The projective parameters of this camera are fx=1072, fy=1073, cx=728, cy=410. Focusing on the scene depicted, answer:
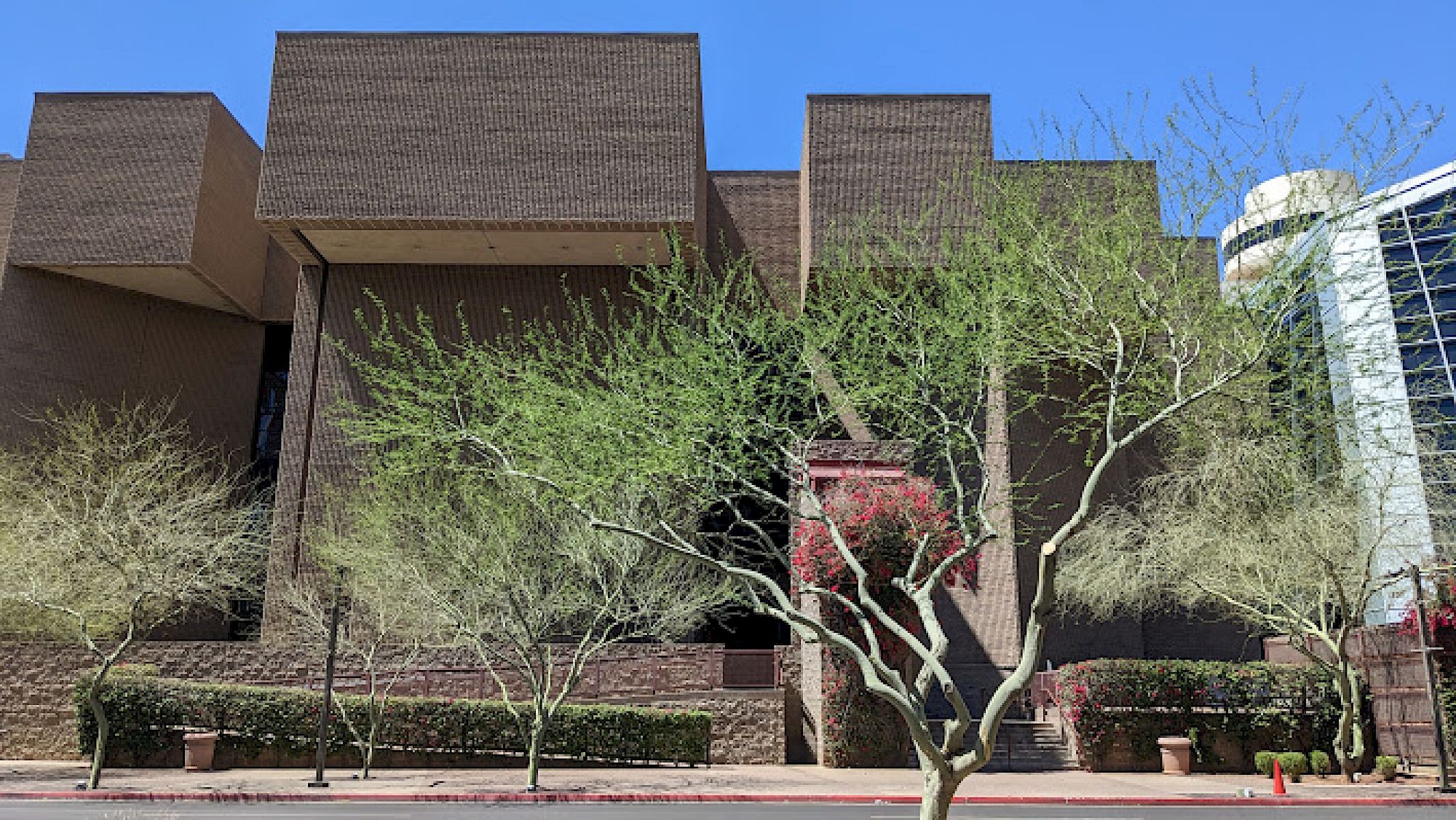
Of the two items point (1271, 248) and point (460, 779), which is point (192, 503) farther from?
point (1271, 248)

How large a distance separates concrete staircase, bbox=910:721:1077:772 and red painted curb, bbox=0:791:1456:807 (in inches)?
189

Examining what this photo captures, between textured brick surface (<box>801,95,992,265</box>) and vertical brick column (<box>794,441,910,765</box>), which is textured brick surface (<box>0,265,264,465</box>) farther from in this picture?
vertical brick column (<box>794,441,910,765</box>)

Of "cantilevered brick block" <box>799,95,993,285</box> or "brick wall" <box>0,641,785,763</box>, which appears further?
"cantilevered brick block" <box>799,95,993,285</box>

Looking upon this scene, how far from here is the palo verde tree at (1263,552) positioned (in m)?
20.6

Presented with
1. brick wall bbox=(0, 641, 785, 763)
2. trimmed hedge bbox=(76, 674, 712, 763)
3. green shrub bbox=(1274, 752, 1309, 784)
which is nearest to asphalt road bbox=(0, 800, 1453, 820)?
green shrub bbox=(1274, 752, 1309, 784)

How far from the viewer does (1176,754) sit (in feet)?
71.9

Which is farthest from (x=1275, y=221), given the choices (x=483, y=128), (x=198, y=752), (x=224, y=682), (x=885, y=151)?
(x=483, y=128)

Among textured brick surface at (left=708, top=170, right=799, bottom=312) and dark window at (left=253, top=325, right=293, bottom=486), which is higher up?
textured brick surface at (left=708, top=170, right=799, bottom=312)

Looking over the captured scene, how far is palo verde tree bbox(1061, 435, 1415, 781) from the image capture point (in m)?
20.6

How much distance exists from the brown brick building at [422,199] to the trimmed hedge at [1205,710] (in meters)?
6.52

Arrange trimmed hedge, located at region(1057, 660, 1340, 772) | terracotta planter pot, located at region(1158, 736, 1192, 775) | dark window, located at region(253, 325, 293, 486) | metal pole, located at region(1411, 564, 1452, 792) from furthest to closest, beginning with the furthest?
dark window, located at region(253, 325, 293, 486), trimmed hedge, located at region(1057, 660, 1340, 772), terracotta planter pot, located at region(1158, 736, 1192, 775), metal pole, located at region(1411, 564, 1452, 792)

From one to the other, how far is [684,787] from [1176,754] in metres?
10.4

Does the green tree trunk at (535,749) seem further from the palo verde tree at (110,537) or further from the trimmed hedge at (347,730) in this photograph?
the palo verde tree at (110,537)

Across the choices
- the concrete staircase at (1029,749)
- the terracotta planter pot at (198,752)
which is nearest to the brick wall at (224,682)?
the concrete staircase at (1029,749)
